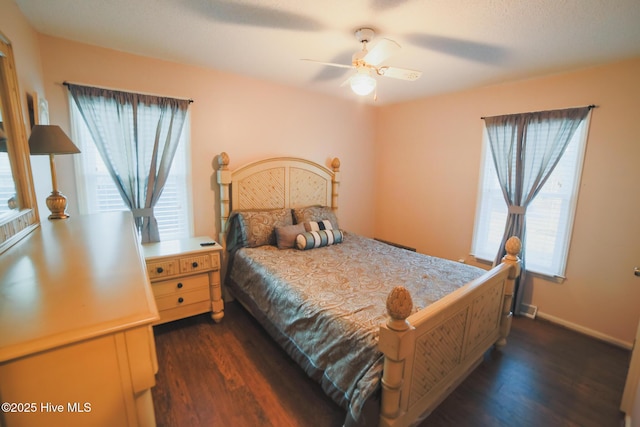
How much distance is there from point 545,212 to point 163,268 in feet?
11.7

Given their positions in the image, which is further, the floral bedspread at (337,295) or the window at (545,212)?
the window at (545,212)

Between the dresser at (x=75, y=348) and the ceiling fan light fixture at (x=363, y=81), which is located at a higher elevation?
the ceiling fan light fixture at (x=363, y=81)

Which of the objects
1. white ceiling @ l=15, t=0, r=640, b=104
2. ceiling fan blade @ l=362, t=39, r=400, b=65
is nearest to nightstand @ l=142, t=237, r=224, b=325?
white ceiling @ l=15, t=0, r=640, b=104

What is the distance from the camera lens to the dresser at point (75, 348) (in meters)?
0.57

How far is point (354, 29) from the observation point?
189 cm

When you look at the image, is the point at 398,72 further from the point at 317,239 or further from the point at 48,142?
the point at 48,142

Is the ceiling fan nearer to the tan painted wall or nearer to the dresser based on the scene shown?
→ the tan painted wall

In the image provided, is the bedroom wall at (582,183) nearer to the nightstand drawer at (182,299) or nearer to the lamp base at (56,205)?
the nightstand drawer at (182,299)

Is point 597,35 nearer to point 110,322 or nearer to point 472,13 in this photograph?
point 472,13

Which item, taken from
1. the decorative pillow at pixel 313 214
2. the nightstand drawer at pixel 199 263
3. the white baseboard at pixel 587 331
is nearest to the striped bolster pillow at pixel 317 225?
the decorative pillow at pixel 313 214

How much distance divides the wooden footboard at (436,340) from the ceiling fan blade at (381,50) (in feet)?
4.41

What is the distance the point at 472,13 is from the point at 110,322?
222 cm

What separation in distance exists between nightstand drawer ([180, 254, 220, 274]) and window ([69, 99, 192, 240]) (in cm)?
52

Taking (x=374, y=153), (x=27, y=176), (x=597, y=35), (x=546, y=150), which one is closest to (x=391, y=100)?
(x=374, y=153)
